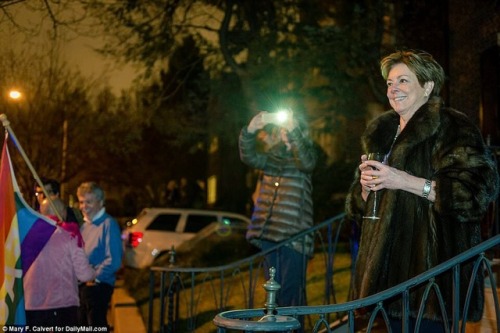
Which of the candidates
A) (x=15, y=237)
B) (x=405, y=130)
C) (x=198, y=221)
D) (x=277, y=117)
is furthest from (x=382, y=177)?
(x=198, y=221)

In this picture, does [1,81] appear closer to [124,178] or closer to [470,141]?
[470,141]

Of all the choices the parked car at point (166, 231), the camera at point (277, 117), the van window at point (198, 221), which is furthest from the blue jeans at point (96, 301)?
the van window at point (198, 221)

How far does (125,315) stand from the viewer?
10.3 m

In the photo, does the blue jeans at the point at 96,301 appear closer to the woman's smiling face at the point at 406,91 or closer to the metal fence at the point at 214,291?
the metal fence at the point at 214,291

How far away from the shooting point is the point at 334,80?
1380 centimetres

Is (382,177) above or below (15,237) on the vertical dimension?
above

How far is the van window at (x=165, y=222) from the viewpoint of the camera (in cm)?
1658

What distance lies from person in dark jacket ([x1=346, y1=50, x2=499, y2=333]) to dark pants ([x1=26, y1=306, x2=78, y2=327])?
11.6ft

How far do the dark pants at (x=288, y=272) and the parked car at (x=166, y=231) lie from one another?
744 centimetres

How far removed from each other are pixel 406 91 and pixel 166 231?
43.6 feet

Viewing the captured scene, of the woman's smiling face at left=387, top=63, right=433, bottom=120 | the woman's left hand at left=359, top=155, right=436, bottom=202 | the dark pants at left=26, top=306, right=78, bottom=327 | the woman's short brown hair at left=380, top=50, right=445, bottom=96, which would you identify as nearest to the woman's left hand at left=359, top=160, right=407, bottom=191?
the woman's left hand at left=359, top=155, right=436, bottom=202

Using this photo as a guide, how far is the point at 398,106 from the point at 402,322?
1122 mm

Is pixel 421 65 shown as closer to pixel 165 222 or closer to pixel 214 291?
pixel 214 291

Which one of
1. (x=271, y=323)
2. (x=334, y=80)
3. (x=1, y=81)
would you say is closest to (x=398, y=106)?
(x=271, y=323)
